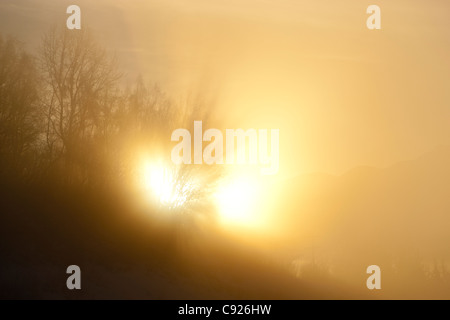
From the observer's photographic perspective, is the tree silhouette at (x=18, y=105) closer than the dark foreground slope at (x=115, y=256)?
No

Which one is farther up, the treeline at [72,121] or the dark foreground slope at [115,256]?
the treeline at [72,121]

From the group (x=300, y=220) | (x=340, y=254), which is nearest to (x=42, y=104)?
(x=300, y=220)

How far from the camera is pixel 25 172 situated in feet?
120

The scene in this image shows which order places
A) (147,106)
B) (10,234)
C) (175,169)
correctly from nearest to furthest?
1. (10,234)
2. (175,169)
3. (147,106)

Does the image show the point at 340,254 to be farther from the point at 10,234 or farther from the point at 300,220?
the point at 10,234

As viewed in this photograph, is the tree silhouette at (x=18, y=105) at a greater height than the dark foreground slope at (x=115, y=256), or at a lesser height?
greater

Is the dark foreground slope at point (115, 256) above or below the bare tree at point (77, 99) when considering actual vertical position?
below

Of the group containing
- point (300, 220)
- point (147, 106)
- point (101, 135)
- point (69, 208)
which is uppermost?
point (300, 220)

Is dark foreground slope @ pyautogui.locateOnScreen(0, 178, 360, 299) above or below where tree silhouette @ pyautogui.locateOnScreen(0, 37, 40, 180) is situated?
below

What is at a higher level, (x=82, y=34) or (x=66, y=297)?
(x=82, y=34)

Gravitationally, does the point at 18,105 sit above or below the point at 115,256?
above

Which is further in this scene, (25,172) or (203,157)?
(203,157)

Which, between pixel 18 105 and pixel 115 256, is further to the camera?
pixel 18 105

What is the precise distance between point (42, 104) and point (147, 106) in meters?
8.09
